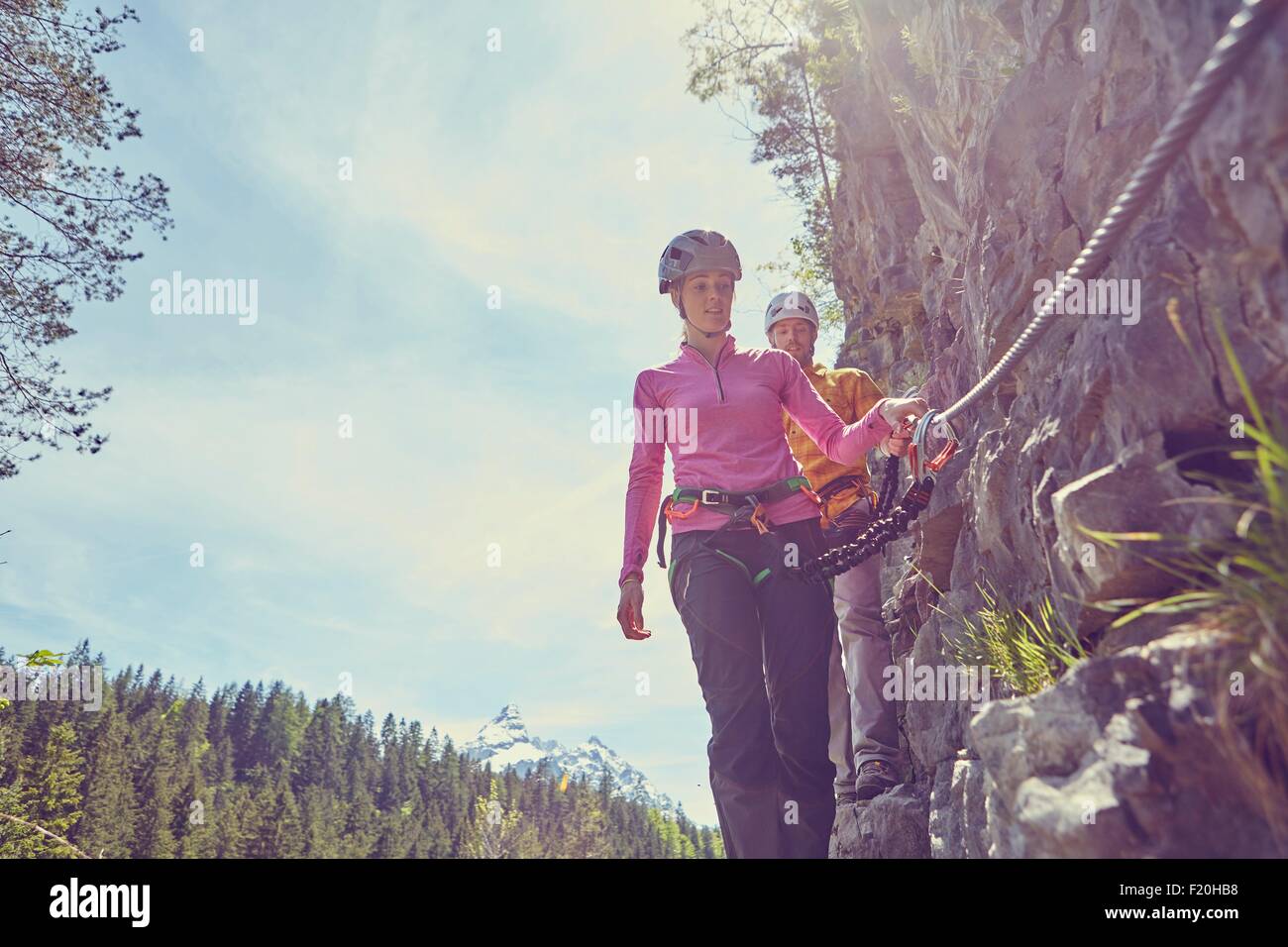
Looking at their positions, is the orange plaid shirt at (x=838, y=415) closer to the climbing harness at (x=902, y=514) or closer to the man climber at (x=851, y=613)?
the man climber at (x=851, y=613)

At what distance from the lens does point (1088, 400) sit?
374 cm

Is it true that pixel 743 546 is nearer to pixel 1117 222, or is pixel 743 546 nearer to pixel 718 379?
pixel 718 379

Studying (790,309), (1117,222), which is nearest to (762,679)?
(1117,222)

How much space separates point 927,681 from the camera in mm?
6281

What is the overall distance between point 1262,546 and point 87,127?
1536cm

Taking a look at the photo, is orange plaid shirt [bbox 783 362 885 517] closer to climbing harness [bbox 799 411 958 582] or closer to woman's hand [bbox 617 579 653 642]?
climbing harness [bbox 799 411 958 582]

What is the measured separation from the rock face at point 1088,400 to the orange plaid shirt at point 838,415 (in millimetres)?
685

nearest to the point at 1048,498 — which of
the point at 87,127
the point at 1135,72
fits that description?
the point at 1135,72

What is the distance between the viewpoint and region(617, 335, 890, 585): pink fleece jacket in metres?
5.25

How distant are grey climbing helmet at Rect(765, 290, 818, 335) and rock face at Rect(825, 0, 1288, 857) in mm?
1381

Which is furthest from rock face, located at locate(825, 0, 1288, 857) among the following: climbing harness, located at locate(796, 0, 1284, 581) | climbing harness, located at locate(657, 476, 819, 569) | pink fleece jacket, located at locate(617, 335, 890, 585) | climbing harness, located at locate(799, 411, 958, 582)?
climbing harness, located at locate(657, 476, 819, 569)

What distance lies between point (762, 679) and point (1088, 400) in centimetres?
215
